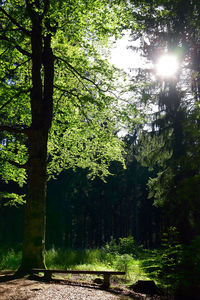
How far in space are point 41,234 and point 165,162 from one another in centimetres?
1058

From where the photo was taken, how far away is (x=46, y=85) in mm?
10320

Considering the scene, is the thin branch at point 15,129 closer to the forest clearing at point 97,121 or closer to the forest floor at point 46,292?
the forest clearing at point 97,121

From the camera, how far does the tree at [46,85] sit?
29.0ft

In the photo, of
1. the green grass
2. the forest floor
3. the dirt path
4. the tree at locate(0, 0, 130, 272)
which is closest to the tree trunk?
the tree at locate(0, 0, 130, 272)

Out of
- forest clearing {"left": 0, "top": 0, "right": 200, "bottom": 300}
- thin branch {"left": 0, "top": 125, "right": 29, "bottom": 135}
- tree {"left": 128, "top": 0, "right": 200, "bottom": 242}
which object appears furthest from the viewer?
tree {"left": 128, "top": 0, "right": 200, "bottom": 242}

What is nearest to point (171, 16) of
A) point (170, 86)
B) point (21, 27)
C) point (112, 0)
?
point (170, 86)

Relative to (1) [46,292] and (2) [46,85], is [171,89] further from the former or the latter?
(1) [46,292]

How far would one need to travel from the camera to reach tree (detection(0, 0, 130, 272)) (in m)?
8.84

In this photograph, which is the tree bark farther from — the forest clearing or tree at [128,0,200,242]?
tree at [128,0,200,242]

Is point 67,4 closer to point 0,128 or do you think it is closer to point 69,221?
point 0,128

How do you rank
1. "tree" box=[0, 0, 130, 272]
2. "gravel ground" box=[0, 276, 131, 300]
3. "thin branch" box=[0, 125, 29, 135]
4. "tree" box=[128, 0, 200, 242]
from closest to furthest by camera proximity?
"gravel ground" box=[0, 276, 131, 300] < "tree" box=[0, 0, 130, 272] < "thin branch" box=[0, 125, 29, 135] < "tree" box=[128, 0, 200, 242]

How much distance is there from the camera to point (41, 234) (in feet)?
28.4

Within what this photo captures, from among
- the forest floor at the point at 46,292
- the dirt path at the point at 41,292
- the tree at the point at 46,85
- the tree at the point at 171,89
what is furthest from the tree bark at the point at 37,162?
the tree at the point at 171,89

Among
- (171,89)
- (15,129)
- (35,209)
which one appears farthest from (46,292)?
(171,89)
